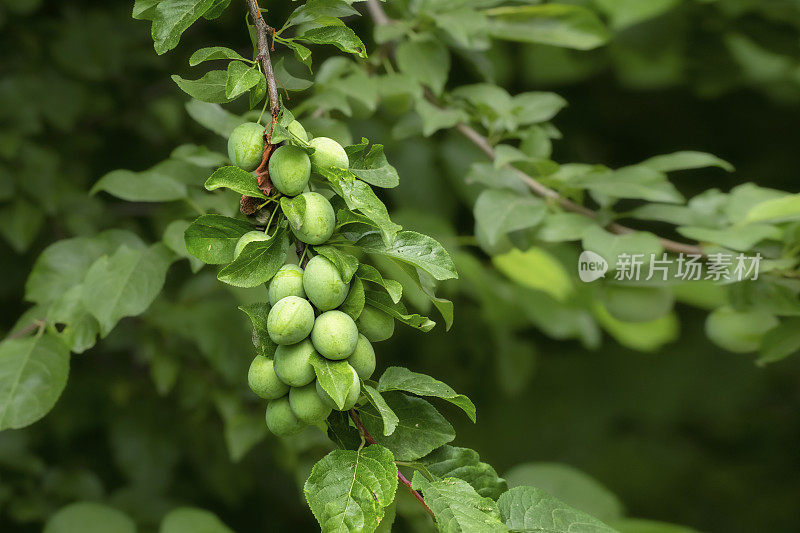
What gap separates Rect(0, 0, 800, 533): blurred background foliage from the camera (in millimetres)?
1228

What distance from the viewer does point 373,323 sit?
20.4 inches

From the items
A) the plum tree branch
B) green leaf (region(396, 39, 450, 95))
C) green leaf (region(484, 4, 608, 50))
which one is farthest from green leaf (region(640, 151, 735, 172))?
green leaf (region(396, 39, 450, 95))

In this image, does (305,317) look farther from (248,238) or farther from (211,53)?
(211,53)

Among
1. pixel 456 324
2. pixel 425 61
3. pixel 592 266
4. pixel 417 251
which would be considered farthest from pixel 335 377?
pixel 456 324

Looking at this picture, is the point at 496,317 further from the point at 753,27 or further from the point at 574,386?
the point at 574,386

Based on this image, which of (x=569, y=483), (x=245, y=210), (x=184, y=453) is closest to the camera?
(x=245, y=210)

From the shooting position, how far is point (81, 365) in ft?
5.23

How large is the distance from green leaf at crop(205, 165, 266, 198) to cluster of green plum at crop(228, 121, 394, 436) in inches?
0.6

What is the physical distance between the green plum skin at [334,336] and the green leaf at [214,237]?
0.34ft

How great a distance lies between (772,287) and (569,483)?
0.71 meters

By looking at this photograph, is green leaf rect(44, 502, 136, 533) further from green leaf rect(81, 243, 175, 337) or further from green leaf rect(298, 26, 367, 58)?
green leaf rect(298, 26, 367, 58)

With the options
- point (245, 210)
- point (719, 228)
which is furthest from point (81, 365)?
point (719, 228)

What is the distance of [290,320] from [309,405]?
70 mm

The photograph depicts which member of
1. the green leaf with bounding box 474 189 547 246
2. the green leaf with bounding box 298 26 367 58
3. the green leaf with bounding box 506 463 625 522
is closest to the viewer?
the green leaf with bounding box 298 26 367 58
